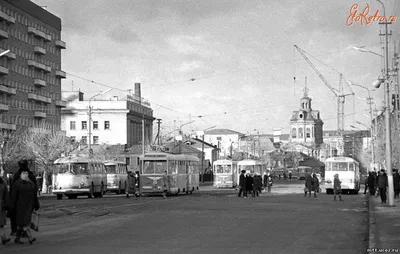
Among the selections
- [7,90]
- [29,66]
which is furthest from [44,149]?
[29,66]

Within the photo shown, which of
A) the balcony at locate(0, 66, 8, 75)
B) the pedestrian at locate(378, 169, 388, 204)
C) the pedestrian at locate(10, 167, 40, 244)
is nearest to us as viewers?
the pedestrian at locate(10, 167, 40, 244)

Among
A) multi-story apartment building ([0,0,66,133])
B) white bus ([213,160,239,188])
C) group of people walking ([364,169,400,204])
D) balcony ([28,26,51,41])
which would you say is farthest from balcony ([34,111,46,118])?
group of people walking ([364,169,400,204])

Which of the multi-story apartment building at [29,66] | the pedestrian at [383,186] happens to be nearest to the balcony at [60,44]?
the multi-story apartment building at [29,66]

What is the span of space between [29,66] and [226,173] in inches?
1357

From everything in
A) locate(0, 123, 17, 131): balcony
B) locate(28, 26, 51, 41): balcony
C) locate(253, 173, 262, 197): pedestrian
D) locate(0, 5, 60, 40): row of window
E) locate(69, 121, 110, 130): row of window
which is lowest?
locate(253, 173, 262, 197): pedestrian

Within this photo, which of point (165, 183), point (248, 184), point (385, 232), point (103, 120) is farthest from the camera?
point (103, 120)

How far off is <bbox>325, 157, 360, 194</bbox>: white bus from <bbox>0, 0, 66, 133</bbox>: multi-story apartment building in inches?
1636

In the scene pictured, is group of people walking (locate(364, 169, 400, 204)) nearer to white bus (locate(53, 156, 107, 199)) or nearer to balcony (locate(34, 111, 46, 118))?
white bus (locate(53, 156, 107, 199))

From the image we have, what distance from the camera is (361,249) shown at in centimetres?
1549

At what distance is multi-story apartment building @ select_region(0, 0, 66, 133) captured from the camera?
91062 millimetres

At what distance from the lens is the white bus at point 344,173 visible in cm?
5616

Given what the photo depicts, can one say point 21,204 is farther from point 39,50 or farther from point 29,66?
point 39,50

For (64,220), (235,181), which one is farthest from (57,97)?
(64,220)

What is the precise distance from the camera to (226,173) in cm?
7706
